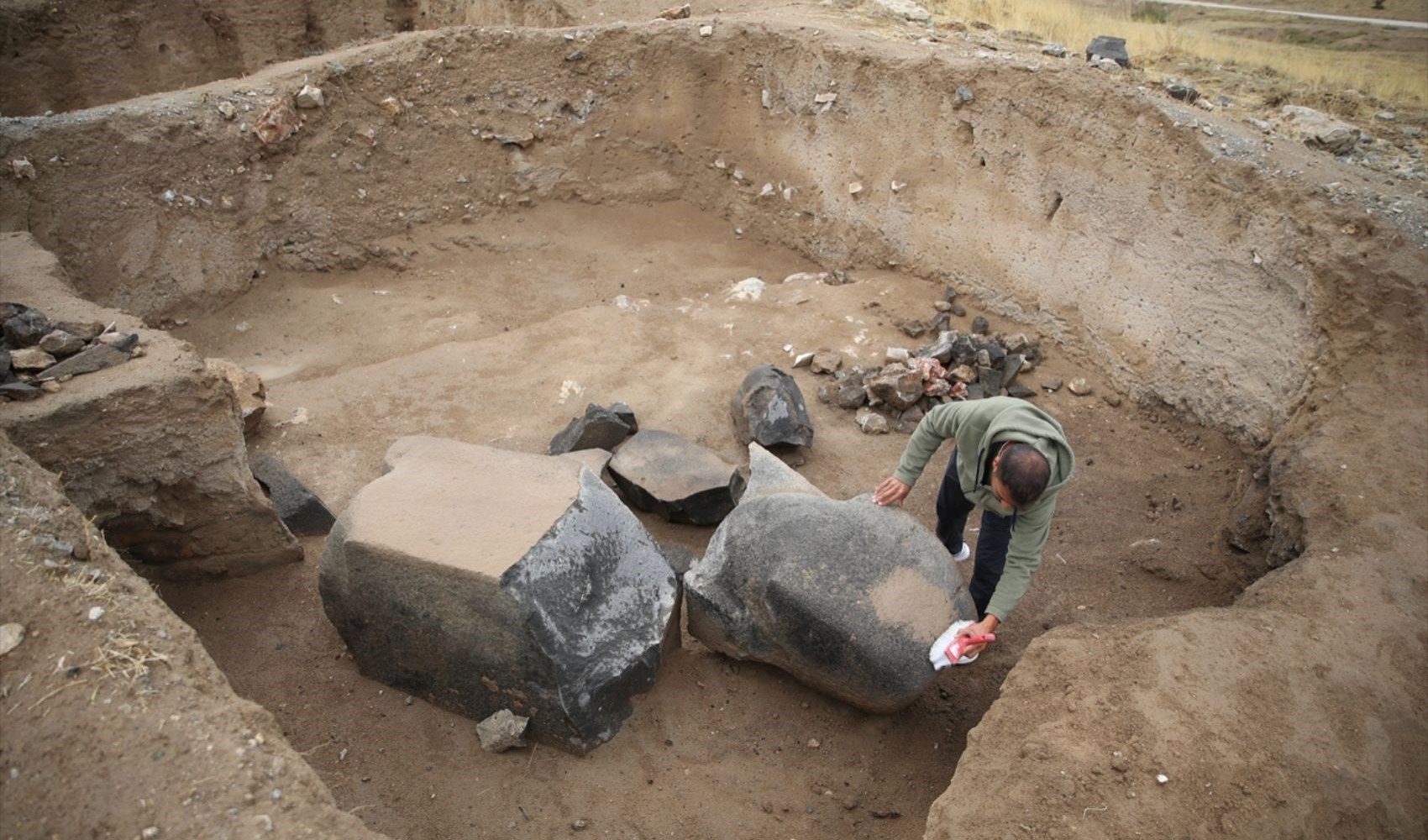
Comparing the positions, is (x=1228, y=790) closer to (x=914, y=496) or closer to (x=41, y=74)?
(x=914, y=496)

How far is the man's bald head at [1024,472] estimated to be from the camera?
2.89m

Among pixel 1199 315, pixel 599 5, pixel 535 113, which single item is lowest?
pixel 1199 315

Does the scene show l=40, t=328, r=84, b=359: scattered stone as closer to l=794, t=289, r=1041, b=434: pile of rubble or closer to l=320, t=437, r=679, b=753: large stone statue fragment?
l=320, t=437, r=679, b=753: large stone statue fragment

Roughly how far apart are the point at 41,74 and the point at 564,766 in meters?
8.86

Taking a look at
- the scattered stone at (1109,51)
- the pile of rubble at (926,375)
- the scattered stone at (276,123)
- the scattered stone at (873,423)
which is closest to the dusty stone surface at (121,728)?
the scattered stone at (873,423)

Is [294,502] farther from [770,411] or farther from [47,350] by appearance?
[770,411]

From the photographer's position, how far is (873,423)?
17.4ft

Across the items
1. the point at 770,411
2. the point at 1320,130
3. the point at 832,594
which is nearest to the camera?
the point at 832,594

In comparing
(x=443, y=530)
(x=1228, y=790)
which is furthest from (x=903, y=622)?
(x=443, y=530)

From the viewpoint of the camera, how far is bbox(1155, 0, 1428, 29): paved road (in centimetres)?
1195

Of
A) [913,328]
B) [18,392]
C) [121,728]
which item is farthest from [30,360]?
[913,328]

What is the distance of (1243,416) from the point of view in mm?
4848

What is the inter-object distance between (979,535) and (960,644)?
594 mm

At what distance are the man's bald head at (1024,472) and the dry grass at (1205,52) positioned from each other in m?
4.98
